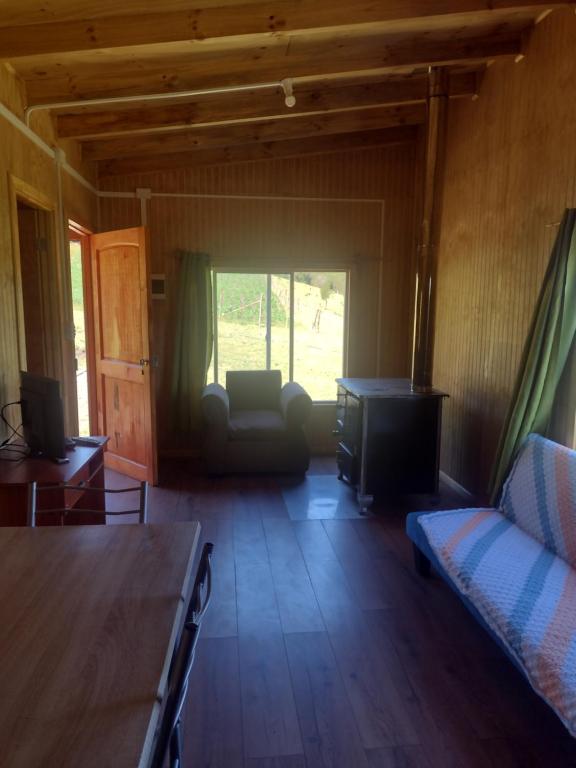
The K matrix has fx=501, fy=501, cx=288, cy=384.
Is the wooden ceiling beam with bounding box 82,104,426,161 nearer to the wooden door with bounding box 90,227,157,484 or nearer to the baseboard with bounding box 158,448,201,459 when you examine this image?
the wooden door with bounding box 90,227,157,484

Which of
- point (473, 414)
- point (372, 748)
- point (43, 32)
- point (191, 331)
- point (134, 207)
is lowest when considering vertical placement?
point (372, 748)

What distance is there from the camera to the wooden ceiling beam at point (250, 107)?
358 cm

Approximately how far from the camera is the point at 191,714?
6.08ft

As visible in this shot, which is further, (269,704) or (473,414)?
(473,414)

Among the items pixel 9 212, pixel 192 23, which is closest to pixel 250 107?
pixel 192 23

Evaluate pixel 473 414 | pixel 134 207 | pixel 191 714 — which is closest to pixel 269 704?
pixel 191 714

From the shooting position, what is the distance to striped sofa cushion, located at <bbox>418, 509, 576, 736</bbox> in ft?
5.37

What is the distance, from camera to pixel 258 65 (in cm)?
305

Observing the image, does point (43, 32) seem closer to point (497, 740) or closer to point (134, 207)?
point (134, 207)

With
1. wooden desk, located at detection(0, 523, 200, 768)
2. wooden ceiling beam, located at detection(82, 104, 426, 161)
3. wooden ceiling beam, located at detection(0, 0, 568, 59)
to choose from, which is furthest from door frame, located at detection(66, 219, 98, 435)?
wooden desk, located at detection(0, 523, 200, 768)

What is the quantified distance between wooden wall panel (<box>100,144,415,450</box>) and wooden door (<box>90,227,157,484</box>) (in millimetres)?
607

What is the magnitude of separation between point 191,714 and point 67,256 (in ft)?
10.3

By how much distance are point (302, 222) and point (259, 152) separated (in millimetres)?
760

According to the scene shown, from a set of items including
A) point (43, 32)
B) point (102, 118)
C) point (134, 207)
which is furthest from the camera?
point (134, 207)
